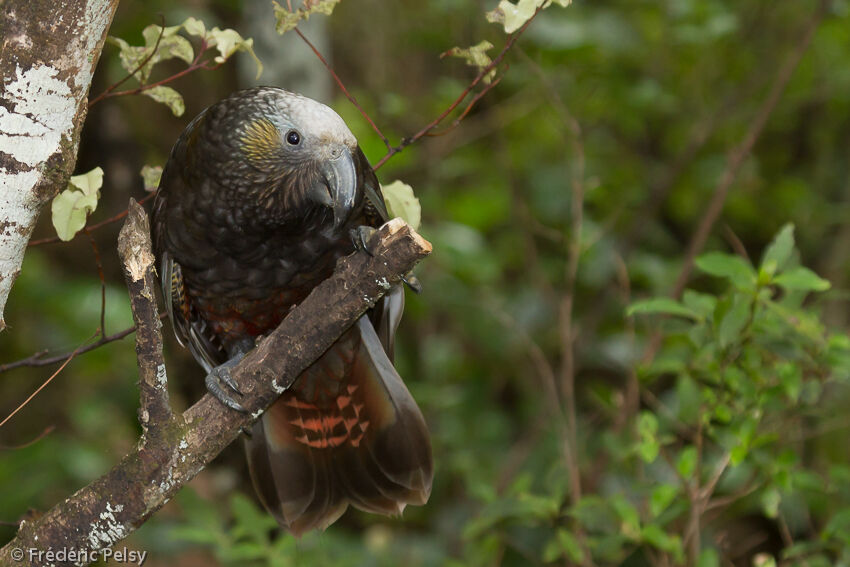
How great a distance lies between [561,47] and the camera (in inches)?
135

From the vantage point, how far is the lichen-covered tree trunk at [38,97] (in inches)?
56.2

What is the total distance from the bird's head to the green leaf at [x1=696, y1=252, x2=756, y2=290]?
2.74ft

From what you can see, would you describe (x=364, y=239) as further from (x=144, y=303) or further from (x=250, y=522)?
(x=250, y=522)

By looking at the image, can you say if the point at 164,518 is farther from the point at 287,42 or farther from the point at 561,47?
the point at 561,47

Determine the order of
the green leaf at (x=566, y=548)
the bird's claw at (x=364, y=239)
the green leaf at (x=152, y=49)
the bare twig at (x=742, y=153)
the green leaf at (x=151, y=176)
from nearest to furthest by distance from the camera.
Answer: the bird's claw at (x=364, y=239) < the green leaf at (x=152, y=49) < the green leaf at (x=151, y=176) < the green leaf at (x=566, y=548) < the bare twig at (x=742, y=153)

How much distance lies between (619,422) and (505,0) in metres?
1.75

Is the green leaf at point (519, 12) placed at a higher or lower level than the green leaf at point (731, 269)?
higher

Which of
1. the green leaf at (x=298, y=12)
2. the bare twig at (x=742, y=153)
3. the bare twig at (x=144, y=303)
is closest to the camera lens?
the bare twig at (x=144, y=303)

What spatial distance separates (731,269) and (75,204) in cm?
144

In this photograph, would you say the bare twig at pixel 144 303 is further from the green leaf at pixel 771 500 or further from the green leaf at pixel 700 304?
the green leaf at pixel 771 500

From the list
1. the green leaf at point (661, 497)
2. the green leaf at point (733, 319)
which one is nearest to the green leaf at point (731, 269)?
the green leaf at point (733, 319)

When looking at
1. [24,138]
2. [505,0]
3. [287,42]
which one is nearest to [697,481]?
[505,0]

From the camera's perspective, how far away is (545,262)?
169 inches

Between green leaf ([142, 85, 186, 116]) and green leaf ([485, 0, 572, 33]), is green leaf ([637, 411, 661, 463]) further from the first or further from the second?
green leaf ([142, 85, 186, 116])
